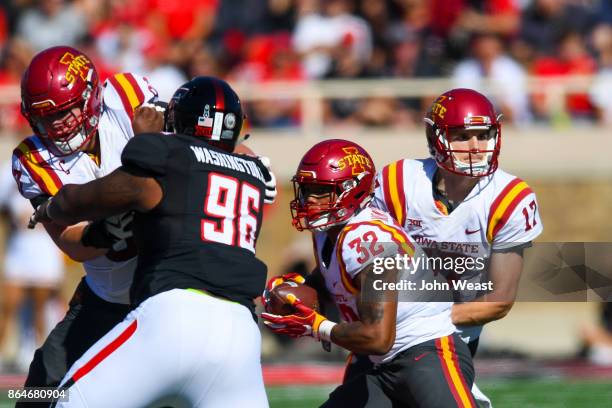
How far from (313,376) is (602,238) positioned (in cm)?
340

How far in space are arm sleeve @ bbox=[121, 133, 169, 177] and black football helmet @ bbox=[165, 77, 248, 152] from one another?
0.33 m

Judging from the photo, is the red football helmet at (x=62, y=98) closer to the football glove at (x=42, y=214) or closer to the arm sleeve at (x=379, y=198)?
the football glove at (x=42, y=214)

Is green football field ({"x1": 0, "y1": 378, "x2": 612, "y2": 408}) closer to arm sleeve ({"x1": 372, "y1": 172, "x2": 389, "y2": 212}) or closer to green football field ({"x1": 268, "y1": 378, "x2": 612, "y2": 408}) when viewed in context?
green football field ({"x1": 268, "y1": 378, "x2": 612, "y2": 408})

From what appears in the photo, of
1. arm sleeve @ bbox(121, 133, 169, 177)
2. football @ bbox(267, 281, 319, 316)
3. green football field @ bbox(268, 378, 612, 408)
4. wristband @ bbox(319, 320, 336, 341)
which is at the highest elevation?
arm sleeve @ bbox(121, 133, 169, 177)

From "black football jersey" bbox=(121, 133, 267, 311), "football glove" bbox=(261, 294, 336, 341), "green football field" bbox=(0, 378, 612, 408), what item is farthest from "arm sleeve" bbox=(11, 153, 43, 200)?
"green football field" bbox=(0, 378, 612, 408)

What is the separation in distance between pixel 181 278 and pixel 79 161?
4.00 ft

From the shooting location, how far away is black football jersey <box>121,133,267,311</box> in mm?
4098

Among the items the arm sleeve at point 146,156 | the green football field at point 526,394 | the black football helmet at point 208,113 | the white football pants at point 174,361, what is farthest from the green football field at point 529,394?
the arm sleeve at point 146,156

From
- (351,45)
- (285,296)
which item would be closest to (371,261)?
(285,296)

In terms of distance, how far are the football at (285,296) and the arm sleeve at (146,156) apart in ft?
2.91

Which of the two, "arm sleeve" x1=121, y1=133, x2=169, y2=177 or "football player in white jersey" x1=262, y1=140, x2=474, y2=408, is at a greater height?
"arm sleeve" x1=121, y1=133, x2=169, y2=177

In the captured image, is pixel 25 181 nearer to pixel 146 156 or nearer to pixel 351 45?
pixel 146 156

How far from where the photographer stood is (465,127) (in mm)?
5195

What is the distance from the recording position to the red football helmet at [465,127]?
5.15 m
